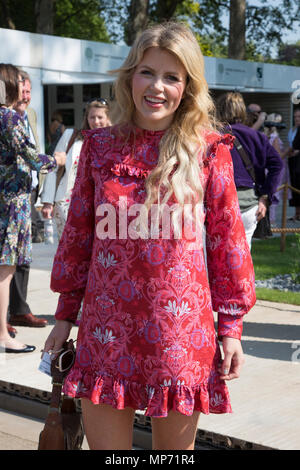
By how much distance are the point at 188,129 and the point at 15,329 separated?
12.9 feet

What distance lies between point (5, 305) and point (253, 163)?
2.25 m

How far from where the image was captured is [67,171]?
6.14 m

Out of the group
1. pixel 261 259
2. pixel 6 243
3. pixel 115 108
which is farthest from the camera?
pixel 261 259

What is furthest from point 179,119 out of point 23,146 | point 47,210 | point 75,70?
point 75,70

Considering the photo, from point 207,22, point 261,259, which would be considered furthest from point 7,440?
point 207,22

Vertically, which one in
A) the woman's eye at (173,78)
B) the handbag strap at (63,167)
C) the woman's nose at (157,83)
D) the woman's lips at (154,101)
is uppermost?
the woman's eye at (173,78)

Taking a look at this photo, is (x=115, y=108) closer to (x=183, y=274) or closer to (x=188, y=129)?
(x=188, y=129)

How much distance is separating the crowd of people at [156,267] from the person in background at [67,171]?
356 cm

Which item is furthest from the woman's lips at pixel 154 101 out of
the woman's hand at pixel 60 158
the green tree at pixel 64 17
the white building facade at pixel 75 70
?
the green tree at pixel 64 17

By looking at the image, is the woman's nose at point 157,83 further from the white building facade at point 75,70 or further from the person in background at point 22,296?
the white building facade at point 75,70

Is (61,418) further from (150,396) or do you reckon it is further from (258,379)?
(258,379)

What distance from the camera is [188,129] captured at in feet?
7.78

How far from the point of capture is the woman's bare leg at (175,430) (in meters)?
2.26

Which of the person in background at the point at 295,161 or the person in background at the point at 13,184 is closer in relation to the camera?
the person in background at the point at 13,184
